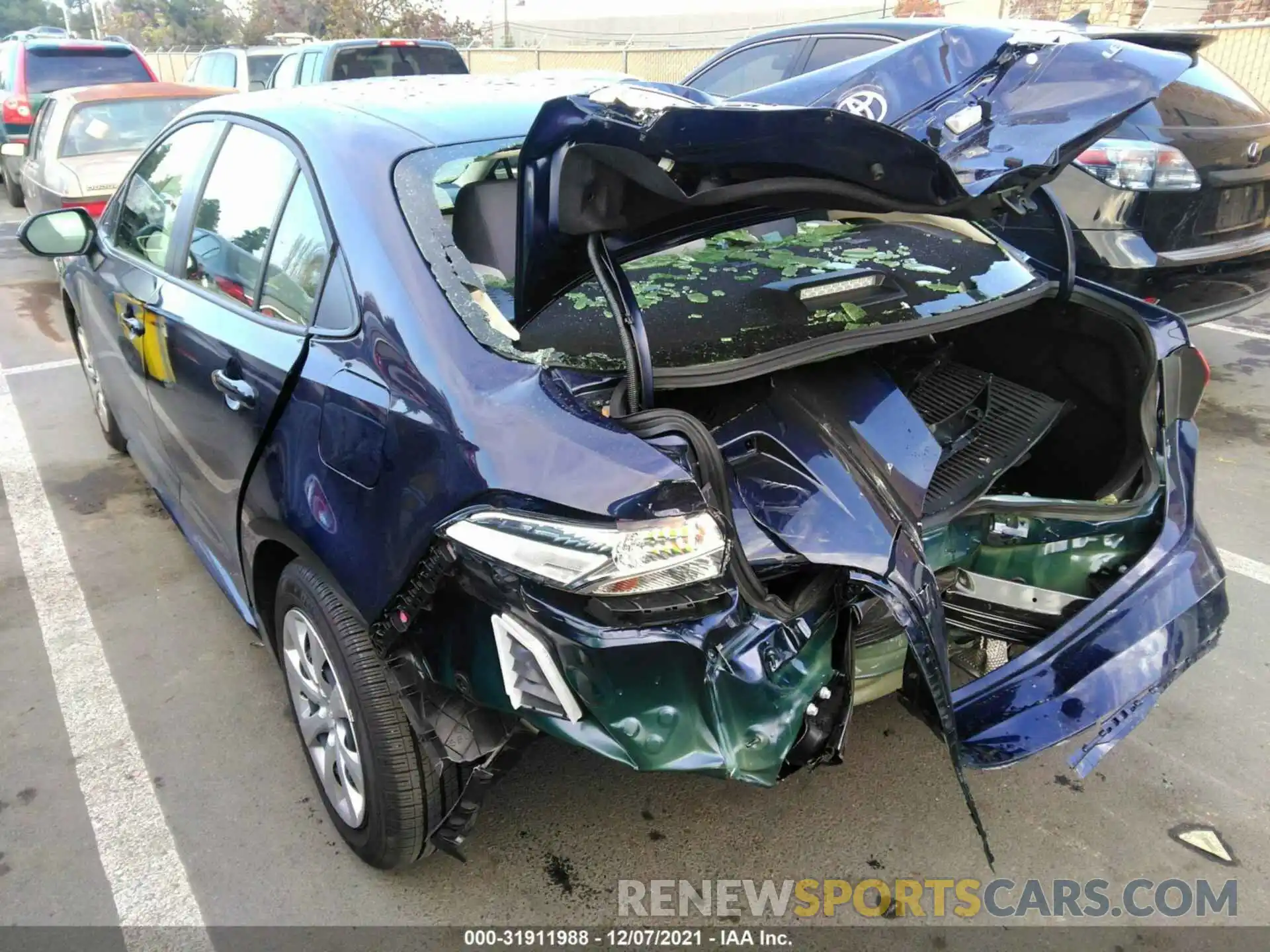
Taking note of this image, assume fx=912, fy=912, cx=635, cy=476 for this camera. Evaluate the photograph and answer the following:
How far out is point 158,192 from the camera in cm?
314

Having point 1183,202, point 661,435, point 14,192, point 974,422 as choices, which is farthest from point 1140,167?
point 14,192

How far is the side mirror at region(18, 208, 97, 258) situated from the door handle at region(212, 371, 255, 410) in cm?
148

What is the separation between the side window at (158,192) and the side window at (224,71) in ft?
30.8

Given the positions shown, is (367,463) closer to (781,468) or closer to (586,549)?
(586,549)

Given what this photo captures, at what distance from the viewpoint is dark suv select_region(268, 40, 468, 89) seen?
9.56 metres

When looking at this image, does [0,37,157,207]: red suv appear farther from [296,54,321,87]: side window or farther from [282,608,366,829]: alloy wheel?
[282,608,366,829]: alloy wheel

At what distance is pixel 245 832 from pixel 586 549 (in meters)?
1.45

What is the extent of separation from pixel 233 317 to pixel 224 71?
11657mm

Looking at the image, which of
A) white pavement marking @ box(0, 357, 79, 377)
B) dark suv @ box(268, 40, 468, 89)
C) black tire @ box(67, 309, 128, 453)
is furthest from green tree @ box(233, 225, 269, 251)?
dark suv @ box(268, 40, 468, 89)

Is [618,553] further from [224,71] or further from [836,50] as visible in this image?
[224,71]

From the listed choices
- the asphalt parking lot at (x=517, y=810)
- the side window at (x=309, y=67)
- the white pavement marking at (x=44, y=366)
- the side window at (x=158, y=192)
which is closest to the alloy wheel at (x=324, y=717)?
the asphalt parking lot at (x=517, y=810)

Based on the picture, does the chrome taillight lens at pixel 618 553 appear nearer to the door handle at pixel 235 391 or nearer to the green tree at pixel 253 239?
the door handle at pixel 235 391

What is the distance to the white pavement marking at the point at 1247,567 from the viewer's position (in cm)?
338

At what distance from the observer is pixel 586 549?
1572 millimetres
